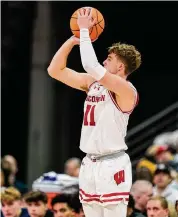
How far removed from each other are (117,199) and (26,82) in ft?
28.5

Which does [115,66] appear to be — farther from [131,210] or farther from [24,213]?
[24,213]

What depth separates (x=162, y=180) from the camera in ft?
27.5

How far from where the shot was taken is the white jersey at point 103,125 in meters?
5.39

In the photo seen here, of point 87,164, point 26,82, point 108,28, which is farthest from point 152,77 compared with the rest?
point 87,164

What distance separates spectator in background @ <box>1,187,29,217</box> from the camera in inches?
299

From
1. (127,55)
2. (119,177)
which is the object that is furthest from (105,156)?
(127,55)

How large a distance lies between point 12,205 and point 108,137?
8.42 ft

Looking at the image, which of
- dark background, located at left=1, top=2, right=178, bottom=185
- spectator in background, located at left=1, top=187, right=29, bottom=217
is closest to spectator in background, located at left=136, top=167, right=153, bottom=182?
spectator in background, located at left=1, top=187, right=29, bottom=217

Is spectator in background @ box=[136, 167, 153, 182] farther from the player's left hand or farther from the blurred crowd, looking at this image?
the player's left hand

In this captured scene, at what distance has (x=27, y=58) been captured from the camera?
45.4 ft

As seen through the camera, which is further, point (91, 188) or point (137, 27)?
point (137, 27)

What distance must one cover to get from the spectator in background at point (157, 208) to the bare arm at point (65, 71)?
5.34ft

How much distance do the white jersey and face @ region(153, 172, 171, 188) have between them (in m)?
3.01

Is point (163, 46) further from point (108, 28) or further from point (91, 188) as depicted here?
point (91, 188)
